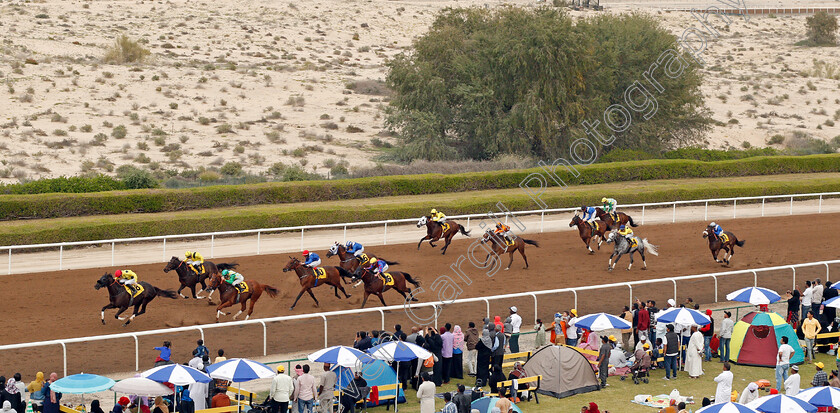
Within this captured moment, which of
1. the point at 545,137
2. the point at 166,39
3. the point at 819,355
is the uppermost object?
the point at 166,39

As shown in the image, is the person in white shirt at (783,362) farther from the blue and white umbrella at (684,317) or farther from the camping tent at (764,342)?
the blue and white umbrella at (684,317)

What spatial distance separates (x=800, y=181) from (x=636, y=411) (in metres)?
22.6

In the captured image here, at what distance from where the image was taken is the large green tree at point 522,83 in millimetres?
34844

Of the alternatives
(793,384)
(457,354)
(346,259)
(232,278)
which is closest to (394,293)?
(346,259)

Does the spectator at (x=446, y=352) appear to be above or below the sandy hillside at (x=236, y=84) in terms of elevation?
below

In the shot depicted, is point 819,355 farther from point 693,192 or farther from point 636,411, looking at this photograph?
point 693,192

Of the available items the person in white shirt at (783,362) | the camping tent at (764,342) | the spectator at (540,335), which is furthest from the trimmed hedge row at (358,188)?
the person in white shirt at (783,362)

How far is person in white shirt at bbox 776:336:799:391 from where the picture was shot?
46.9 ft

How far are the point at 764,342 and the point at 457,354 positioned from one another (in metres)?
5.24

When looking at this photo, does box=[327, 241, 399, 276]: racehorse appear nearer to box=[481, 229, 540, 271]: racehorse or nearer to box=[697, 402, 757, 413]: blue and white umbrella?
box=[481, 229, 540, 271]: racehorse

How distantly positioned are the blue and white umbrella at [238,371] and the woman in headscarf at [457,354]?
3.41 metres

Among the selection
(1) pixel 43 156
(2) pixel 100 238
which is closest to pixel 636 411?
(2) pixel 100 238

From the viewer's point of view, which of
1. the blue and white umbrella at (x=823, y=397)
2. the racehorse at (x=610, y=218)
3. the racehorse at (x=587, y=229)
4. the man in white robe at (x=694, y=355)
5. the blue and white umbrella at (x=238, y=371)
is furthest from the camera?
the racehorse at (x=610, y=218)

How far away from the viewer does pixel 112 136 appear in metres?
38.4
